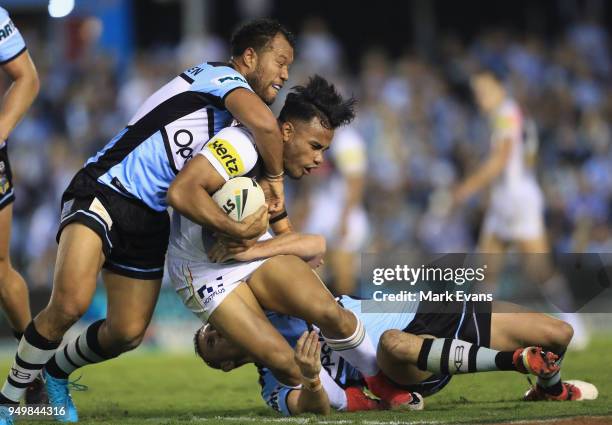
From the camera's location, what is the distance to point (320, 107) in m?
7.59

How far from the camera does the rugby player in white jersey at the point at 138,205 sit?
706cm

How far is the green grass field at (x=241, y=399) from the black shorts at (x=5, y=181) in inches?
61.6

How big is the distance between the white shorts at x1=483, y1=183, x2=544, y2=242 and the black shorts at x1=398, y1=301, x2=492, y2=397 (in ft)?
19.2

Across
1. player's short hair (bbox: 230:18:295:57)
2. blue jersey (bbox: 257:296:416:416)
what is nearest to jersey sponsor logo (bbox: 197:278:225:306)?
blue jersey (bbox: 257:296:416:416)

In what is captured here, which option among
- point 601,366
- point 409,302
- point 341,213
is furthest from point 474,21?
point 409,302

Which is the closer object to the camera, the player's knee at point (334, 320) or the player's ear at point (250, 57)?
the player's knee at point (334, 320)

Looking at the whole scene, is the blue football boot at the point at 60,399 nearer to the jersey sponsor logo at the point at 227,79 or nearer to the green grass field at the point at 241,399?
the green grass field at the point at 241,399

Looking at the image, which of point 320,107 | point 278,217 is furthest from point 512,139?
point 278,217

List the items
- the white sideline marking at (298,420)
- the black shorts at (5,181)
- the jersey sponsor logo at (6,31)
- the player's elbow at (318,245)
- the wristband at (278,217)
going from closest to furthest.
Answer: the white sideline marking at (298,420) → the player's elbow at (318,245) → the wristband at (278,217) → the jersey sponsor logo at (6,31) → the black shorts at (5,181)

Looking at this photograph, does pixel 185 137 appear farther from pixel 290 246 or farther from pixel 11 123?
pixel 11 123

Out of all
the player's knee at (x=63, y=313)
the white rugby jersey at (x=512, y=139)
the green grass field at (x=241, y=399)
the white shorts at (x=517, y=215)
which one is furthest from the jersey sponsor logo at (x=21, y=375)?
the white rugby jersey at (x=512, y=139)

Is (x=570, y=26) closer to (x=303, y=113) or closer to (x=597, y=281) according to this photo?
(x=597, y=281)

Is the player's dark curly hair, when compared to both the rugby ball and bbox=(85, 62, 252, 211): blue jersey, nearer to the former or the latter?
bbox=(85, 62, 252, 211): blue jersey

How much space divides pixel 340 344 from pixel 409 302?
663 mm
